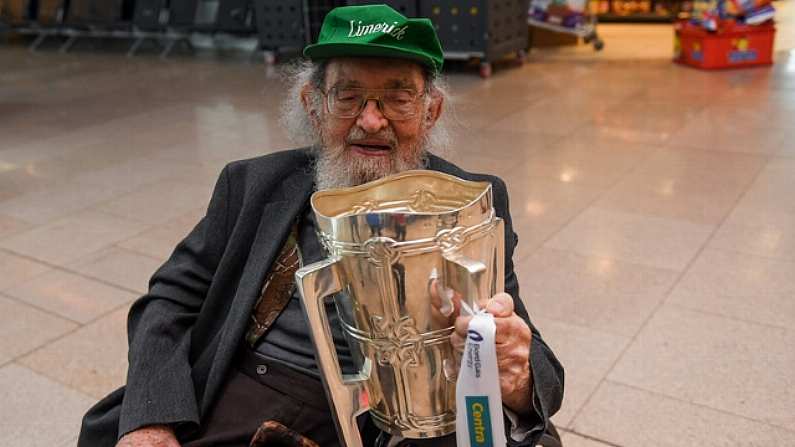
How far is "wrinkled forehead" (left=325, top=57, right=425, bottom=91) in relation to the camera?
1384 millimetres

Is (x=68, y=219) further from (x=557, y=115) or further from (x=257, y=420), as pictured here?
(x=557, y=115)

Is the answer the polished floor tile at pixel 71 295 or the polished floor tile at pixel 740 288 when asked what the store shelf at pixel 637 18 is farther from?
the polished floor tile at pixel 71 295

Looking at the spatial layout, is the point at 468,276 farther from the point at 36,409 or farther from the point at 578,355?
the point at 36,409

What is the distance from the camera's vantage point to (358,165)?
4.74 ft

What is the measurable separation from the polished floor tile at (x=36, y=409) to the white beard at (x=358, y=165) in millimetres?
1349

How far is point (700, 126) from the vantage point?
5215 mm

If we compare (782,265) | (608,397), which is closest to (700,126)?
(782,265)

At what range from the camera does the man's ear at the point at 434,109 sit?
1519mm

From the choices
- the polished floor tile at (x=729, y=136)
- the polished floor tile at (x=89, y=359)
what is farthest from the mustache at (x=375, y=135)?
the polished floor tile at (x=729, y=136)

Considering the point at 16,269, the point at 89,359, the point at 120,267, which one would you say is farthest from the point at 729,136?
the point at 16,269

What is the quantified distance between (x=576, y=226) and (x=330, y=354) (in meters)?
2.68

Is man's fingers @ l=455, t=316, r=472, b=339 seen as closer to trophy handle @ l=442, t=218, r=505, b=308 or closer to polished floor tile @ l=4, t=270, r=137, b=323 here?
trophy handle @ l=442, t=218, r=505, b=308

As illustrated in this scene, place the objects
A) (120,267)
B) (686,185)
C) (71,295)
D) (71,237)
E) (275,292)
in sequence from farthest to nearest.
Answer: (686,185), (71,237), (120,267), (71,295), (275,292)

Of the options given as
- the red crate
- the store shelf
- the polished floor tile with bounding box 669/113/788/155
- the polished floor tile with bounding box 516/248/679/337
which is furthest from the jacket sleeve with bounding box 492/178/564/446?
the store shelf
